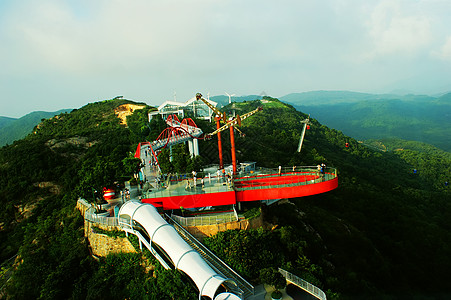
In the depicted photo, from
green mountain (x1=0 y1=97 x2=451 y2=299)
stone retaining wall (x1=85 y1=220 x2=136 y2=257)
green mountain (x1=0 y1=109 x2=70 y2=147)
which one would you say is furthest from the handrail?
green mountain (x1=0 y1=109 x2=70 y2=147)

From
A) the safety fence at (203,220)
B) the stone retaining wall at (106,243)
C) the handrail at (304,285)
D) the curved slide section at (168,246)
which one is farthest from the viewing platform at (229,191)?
the handrail at (304,285)

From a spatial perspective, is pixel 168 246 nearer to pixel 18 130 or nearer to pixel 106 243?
pixel 106 243

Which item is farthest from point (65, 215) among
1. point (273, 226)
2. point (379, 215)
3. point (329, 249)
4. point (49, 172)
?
point (379, 215)

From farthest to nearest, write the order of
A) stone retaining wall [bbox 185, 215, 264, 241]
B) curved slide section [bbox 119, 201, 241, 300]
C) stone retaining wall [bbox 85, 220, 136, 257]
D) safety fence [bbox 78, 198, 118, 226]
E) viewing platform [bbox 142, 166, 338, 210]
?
viewing platform [bbox 142, 166, 338, 210], safety fence [bbox 78, 198, 118, 226], stone retaining wall [bbox 185, 215, 264, 241], stone retaining wall [bbox 85, 220, 136, 257], curved slide section [bbox 119, 201, 241, 300]

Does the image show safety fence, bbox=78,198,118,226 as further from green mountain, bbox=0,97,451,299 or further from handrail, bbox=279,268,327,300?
handrail, bbox=279,268,327,300

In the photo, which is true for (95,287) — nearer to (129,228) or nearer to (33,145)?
(129,228)

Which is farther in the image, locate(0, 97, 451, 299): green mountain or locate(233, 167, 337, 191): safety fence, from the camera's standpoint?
locate(233, 167, 337, 191): safety fence

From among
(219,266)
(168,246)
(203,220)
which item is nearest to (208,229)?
(203,220)

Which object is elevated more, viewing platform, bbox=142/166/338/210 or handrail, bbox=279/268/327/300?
viewing platform, bbox=142/166/338/210
